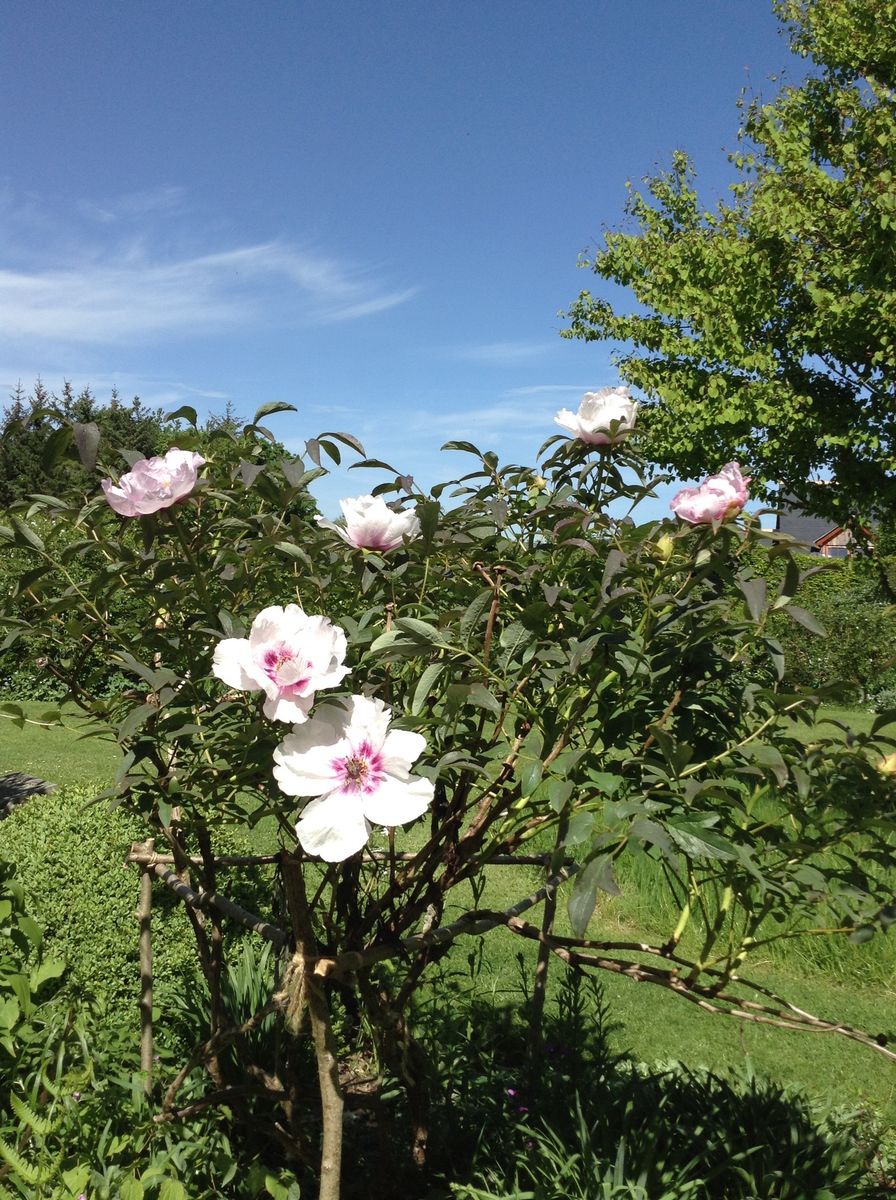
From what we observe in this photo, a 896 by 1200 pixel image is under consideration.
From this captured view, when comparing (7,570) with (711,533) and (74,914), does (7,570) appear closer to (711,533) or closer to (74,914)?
(74,914)

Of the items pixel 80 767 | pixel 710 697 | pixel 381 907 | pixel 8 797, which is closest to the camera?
pixel 710 697

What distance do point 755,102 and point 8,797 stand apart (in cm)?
1046

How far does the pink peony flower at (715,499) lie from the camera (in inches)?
49.4

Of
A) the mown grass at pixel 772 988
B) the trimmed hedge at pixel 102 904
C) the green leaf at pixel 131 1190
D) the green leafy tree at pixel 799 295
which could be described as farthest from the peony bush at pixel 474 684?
the green leafy tree at pixel 799 295

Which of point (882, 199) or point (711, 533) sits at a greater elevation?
point (882, 199)

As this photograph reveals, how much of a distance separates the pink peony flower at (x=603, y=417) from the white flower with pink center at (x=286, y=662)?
1.90 feet

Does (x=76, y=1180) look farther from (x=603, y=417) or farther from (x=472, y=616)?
(x=603, y=417)

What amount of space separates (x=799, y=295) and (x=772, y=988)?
7.66m

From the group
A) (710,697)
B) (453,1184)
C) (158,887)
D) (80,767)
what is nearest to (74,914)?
(158,887)

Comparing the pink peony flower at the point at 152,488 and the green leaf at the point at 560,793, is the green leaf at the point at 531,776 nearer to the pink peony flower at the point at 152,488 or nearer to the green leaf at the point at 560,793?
the green leaf at the point at 560,793

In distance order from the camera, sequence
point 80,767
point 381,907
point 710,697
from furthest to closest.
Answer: point 80,767 < point 381,907 < point 710,697

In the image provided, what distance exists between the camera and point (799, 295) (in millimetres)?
9523

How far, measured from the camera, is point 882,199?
7578 mm

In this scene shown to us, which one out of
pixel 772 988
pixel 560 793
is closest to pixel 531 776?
pixel 560 793
